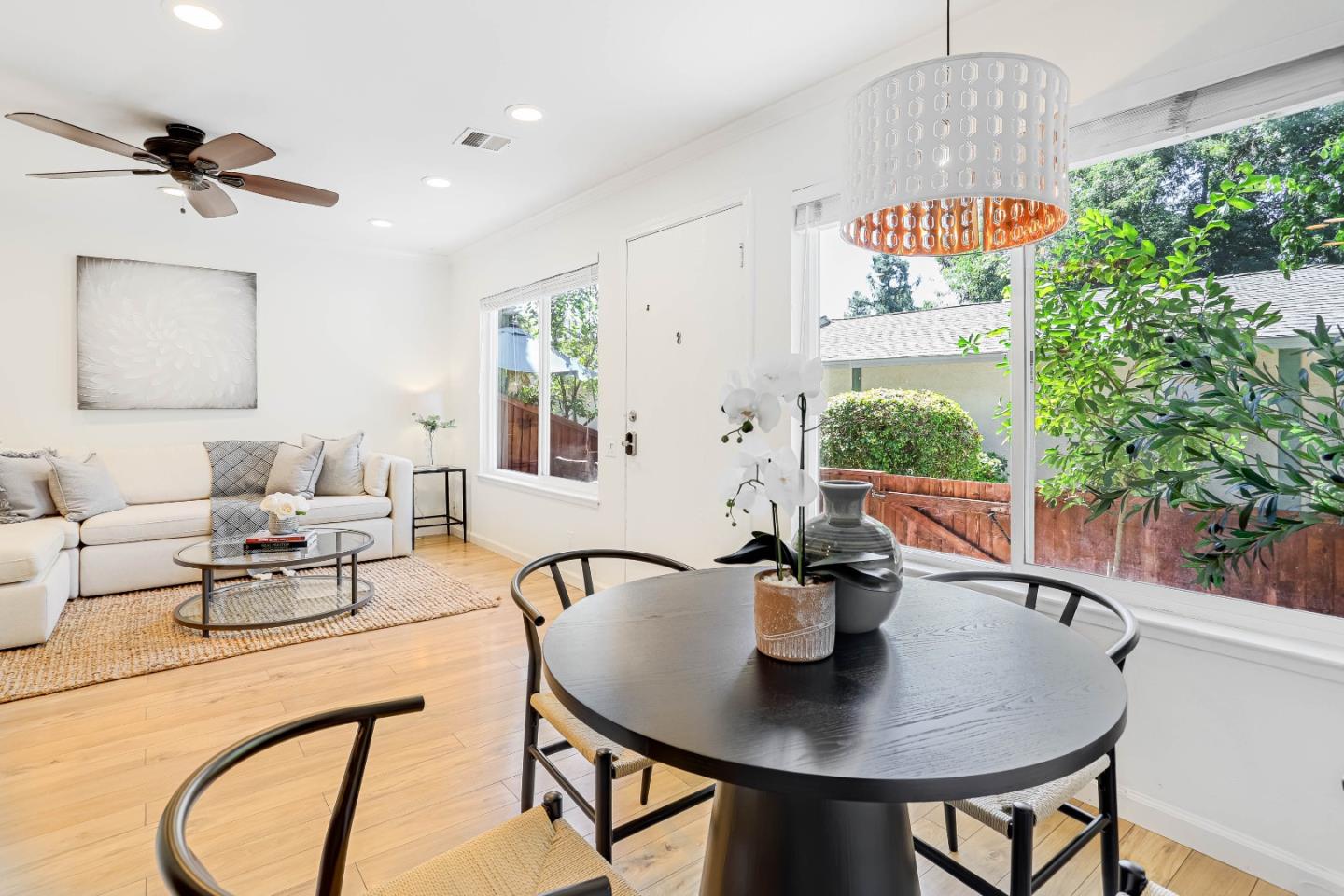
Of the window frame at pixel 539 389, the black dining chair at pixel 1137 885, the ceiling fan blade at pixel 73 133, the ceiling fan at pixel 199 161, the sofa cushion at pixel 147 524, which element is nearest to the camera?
the black dining chair at pixel 1137 885

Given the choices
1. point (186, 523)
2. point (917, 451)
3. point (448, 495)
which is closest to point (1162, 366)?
point (917, 451)

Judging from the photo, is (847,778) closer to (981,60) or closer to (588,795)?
(981,60)

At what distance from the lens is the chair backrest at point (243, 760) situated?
0.67 m

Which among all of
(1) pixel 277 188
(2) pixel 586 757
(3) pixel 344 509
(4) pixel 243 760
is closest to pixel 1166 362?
(2) pixel 586 757

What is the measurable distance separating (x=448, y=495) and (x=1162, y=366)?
17.9 ft

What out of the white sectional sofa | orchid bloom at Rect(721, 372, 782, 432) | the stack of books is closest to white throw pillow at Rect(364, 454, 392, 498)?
the white sectional sofa

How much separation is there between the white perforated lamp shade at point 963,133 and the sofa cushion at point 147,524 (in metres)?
4.63

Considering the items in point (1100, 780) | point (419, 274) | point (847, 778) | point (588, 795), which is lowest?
point (588, 795)

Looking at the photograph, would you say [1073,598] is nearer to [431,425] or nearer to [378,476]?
[378,476]

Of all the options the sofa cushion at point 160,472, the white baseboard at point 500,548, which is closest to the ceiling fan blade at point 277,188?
the sofa cushion at point 160,472

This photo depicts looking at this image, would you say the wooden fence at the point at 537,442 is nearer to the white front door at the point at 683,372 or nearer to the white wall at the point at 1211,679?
the white front door at the point at 683,372

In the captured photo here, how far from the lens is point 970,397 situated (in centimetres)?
244

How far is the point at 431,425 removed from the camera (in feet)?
19.7

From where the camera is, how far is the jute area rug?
2.98m
